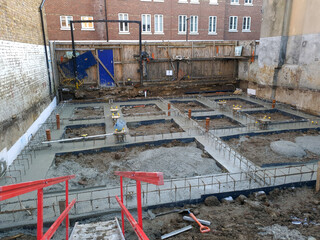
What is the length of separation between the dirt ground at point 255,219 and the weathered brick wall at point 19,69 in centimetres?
647

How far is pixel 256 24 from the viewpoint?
3328cm

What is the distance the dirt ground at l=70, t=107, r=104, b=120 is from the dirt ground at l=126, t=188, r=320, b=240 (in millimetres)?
10100

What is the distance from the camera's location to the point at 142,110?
1695 centimetres

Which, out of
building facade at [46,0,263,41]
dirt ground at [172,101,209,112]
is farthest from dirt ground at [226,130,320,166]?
building facade at [46,0,263,41]

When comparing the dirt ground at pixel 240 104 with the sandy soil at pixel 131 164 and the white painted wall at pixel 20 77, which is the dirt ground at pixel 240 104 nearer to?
the sandy soil at pixel 131 164

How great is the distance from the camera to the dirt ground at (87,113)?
49.9 feet

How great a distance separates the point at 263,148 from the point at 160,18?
2262 centimetres

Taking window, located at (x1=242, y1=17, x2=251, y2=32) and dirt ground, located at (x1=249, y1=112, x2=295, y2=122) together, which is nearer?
dirt ground, located at (x1=249, y1=112, x2=295, y2=122)

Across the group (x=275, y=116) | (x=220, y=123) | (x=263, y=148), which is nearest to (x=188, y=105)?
(x=220, y=123)

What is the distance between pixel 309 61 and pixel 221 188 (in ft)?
40.7

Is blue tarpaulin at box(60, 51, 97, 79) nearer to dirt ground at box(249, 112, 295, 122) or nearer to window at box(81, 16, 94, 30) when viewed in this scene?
window at box(81, 16, 94, 30)

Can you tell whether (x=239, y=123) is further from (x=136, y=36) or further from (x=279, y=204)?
(x=136, y=36)

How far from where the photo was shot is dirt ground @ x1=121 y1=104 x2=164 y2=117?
1600cm

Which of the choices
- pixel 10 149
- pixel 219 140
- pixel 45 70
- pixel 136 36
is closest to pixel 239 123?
pixel 219 140
